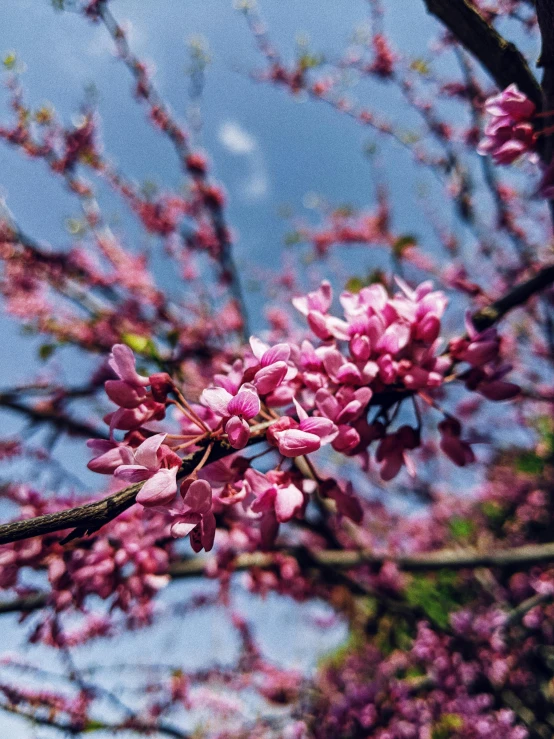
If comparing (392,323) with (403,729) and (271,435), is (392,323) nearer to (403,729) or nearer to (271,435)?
(271,435)

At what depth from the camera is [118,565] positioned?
1572 mm

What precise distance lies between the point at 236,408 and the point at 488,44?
1.42 metres

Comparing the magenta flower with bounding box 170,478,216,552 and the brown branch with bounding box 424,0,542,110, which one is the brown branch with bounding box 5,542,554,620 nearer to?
the magenta flower with bounding box 170,478,216,552

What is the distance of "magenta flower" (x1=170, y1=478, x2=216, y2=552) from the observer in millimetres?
898

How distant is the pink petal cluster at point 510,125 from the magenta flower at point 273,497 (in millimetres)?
1238

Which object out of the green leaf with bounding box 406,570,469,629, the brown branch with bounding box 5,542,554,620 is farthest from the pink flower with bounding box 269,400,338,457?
the green leaf with bounding box 406,570,469,629

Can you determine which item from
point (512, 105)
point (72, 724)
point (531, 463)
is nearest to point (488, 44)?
point (512, 105)

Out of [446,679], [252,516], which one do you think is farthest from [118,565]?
[446,679]

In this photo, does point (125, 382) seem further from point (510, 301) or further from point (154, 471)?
point (510, 301)

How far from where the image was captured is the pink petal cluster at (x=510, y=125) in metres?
1.33

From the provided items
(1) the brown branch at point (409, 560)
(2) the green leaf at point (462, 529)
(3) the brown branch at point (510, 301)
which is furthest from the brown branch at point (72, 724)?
(2) the green leaf at point (462, 529)

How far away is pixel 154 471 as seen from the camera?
891 mm

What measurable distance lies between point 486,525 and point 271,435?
21.4 ft

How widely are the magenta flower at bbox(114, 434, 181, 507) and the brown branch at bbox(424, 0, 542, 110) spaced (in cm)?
153
